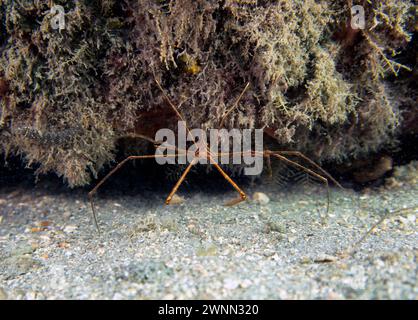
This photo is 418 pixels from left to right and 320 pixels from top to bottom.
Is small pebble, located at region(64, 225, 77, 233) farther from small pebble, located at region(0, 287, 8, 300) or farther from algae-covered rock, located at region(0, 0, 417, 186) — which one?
small pebble, located at region(0, 287, 8, 300)

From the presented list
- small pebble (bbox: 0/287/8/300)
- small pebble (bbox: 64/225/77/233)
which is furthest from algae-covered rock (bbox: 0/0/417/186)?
small pebble (bbox: 0/287/8/300)

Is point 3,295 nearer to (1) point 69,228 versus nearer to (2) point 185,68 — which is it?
(1) point 69,228

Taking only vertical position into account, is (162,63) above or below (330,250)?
above

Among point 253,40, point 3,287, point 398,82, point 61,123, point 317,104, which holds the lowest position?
point 3,287

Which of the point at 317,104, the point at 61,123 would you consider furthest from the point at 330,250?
the point at 61,123

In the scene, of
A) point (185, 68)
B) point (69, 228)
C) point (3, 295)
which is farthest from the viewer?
point (69, 228)

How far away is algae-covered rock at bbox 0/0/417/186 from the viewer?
9.70 feet

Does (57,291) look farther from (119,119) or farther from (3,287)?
(119,119)

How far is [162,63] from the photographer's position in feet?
10.4

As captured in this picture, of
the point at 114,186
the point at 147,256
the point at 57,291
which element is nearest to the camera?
the point at 57,291

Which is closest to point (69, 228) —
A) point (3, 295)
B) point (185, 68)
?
point (3, 295)

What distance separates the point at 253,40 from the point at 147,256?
2.20 m

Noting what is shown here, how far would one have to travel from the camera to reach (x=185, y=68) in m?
3.19

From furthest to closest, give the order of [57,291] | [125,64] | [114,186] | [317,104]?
1. [114,186]
2. [317,104]
3. [125,64]
4. [57,291]
